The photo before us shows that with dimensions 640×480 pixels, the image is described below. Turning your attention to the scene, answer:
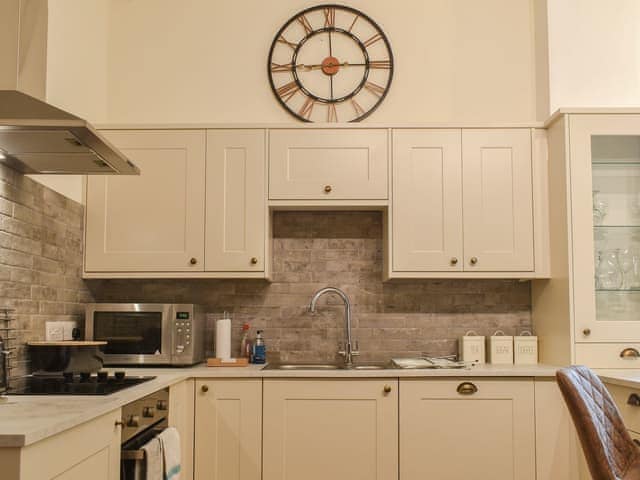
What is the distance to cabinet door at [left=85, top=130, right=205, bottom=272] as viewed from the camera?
135 inches

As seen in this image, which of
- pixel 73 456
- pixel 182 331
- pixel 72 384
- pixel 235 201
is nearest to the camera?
pixel 73 456

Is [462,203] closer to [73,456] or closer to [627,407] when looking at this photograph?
[627,407]

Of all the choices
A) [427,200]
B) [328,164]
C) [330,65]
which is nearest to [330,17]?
[330,65]

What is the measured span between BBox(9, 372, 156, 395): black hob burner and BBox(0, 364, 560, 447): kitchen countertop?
0.05 m

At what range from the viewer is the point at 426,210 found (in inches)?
135

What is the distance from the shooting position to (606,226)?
3.25m

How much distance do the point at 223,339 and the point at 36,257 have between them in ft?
3.31

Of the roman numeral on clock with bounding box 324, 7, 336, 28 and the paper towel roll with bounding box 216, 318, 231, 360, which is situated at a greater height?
the roman numeral on clock with bounding box 324, 7, 336, 28

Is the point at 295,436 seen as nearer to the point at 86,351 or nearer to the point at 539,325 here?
the point at 86,351

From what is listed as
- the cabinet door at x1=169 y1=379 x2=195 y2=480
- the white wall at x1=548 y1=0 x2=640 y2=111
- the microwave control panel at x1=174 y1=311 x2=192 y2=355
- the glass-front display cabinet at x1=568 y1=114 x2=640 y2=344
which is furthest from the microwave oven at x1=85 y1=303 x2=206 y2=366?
the white wall at x1=548 y1=0 x2=640 y2=111

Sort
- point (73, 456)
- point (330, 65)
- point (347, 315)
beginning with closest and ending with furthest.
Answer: point (73, 456)
point (347, 315)
point (330, 65)

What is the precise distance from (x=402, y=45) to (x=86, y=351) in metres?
2.37

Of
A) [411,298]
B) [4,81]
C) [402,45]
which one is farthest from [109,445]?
[402,45]

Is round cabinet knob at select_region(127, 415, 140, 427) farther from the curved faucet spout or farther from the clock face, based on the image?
the clock face
